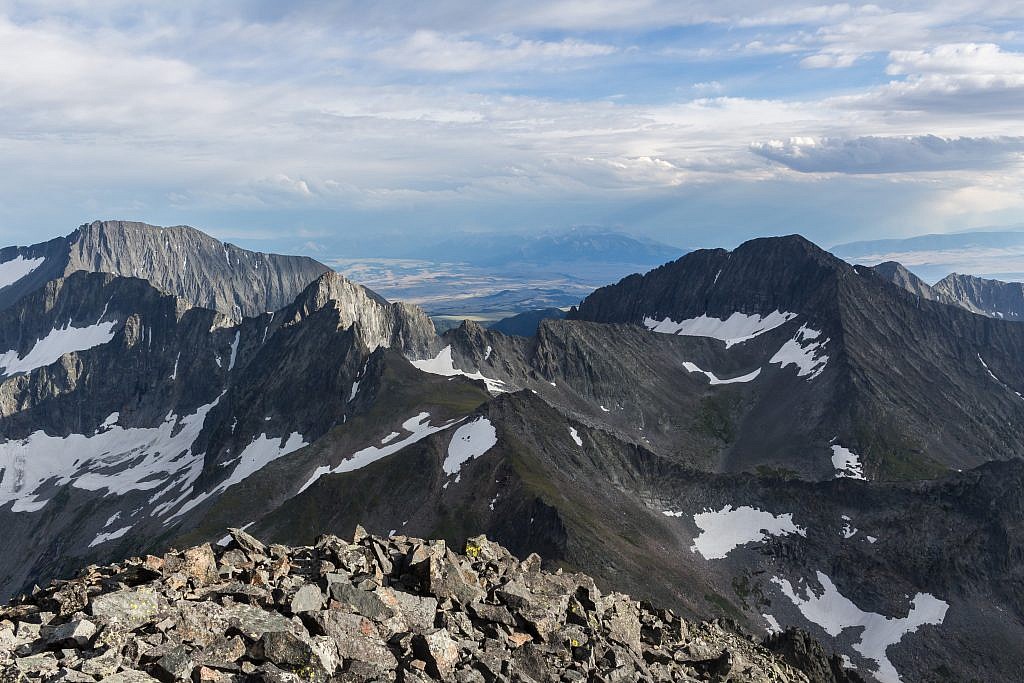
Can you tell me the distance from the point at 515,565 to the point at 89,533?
552 ft

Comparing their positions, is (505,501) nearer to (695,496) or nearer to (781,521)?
(695,496)

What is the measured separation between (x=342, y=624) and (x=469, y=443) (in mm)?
92008

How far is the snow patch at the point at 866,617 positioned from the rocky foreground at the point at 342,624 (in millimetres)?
71924

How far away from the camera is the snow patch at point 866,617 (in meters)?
96.8

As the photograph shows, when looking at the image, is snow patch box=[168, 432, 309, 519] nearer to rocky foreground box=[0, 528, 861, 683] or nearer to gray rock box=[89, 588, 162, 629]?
rocky foreground box=[0, 528, 861, 683]

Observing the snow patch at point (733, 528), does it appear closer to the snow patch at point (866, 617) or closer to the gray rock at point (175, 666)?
the snow patch at point (866, 617)

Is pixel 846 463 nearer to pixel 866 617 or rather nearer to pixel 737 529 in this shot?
pixel 737 529

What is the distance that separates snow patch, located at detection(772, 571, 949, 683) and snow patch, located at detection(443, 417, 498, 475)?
50.8 metres

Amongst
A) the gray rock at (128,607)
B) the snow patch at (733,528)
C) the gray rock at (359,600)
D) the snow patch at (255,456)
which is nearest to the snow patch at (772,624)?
the snow patch at (733,528)

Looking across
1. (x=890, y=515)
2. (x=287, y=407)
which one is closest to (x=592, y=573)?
(x=890, y=515)

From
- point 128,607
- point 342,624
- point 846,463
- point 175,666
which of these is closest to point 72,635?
point 128,607

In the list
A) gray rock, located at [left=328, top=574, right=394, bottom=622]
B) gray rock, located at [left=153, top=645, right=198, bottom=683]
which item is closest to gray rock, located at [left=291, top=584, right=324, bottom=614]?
gray rock, located at [left=328, top=574, right=394, bottom=622]

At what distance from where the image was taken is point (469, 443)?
381 feet

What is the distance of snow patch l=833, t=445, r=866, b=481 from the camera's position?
161750mm
